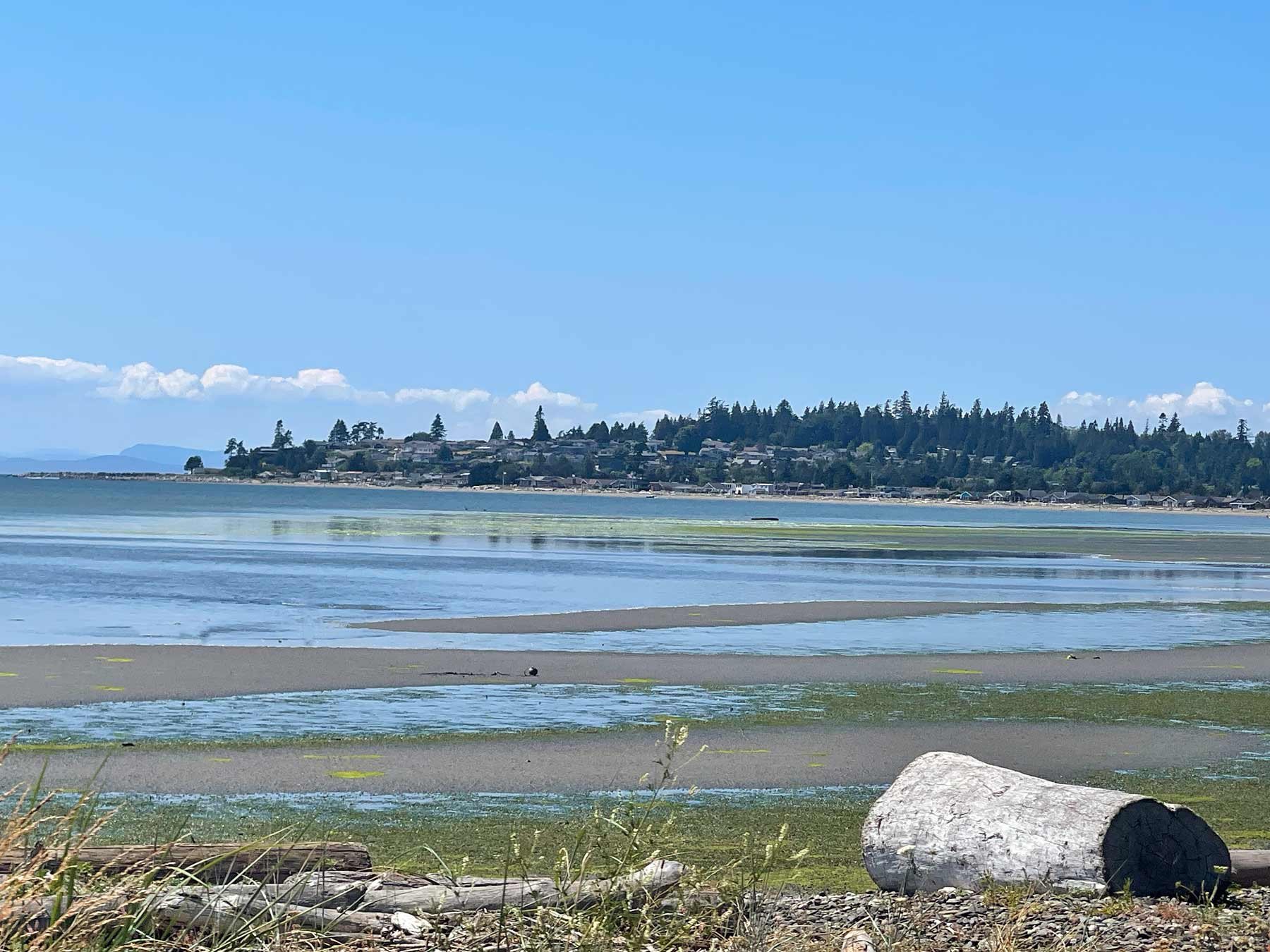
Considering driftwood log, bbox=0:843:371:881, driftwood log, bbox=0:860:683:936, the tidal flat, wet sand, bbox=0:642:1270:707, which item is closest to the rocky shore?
driftwood log, bbox=0:860:683:936

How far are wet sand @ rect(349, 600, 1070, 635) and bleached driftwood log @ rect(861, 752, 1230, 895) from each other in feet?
61.2

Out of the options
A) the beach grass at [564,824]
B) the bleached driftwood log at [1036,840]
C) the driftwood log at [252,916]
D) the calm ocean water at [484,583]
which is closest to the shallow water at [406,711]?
the beach grass at [564,824]

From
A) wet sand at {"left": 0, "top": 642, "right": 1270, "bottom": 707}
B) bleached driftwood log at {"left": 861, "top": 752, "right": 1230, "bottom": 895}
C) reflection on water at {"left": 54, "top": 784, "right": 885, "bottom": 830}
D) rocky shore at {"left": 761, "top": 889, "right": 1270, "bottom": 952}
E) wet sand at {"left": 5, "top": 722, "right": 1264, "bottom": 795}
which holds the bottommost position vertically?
wet sand at {"left": 0, "top": 642, "right": 1270, "bottom": 707}

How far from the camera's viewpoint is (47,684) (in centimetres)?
1981

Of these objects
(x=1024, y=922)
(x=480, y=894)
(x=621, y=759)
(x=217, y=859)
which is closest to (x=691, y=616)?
(x=621, y=759)

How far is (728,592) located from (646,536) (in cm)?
4254

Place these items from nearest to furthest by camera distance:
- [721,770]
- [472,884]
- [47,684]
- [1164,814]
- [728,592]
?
1. [472,884]
2. [1164,814]
3. [721,770]
4. [47,684]
5. [728,592]

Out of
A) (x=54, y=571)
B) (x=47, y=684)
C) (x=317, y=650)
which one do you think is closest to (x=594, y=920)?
(x=47, y=684)

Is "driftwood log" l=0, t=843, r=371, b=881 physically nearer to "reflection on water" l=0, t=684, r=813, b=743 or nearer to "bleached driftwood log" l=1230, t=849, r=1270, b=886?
"bleached driftwood log" l=1230, t=849, r=1270, b=886

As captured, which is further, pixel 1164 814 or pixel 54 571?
pixel 54 571

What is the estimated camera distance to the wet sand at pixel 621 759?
13.8 m

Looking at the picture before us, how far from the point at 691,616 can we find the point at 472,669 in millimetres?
10616

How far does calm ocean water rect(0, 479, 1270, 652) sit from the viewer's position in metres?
28.4

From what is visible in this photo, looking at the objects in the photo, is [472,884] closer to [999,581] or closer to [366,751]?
[366,751]
